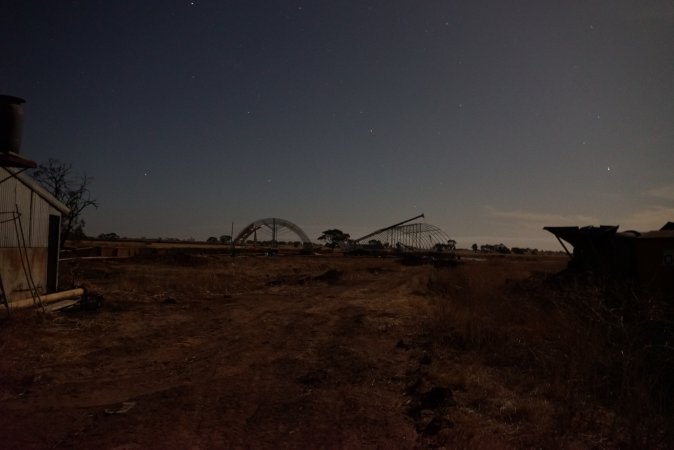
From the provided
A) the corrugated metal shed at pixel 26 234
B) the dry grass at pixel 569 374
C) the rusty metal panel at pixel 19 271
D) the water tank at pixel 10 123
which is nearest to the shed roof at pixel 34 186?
the corrugated metal shed at pixel 26 234

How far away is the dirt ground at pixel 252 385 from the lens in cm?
557

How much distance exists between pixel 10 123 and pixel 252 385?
12.0 meters

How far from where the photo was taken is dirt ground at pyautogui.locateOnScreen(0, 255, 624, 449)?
219 inches

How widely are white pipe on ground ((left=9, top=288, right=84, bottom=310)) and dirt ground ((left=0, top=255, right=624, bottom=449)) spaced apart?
0.83 meters

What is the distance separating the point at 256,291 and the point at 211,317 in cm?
761

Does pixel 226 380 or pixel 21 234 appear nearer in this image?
pixel 226 380

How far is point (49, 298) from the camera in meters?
13.9

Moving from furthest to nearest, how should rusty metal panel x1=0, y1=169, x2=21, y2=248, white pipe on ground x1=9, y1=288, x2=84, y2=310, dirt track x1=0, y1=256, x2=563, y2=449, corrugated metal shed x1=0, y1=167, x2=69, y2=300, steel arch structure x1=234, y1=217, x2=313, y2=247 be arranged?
steel arch structure x1=234, y1=217, x2=313, y2=247, corrugated metal shed x1=0, y1=167, x2=69, y2=300, rusty metal panel x1=0, y1=169, x2=21, y2=248, white pipe on ground x1=9, y1=288, x2=84, y2=310, dirt track x1=0, y1=256, x2=563, y2=449

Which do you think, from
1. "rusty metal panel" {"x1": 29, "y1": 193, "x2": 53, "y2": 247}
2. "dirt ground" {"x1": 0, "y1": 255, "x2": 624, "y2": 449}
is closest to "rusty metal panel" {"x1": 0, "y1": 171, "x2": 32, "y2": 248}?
"rusty metal panel" {"x1": 29, "y1": 193, "x2": 53, "y2": 247}

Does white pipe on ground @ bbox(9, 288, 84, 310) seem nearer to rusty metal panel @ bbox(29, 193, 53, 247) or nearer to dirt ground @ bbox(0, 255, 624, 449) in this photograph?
dirt ground @ bbox(0, 255, 624, 449)

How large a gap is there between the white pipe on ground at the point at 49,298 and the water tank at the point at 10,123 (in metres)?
4.46

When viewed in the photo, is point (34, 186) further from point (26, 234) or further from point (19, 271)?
point (19, 271)

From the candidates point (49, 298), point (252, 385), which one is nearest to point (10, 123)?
point (49, 298)

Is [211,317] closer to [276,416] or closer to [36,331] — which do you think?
[36,331]
